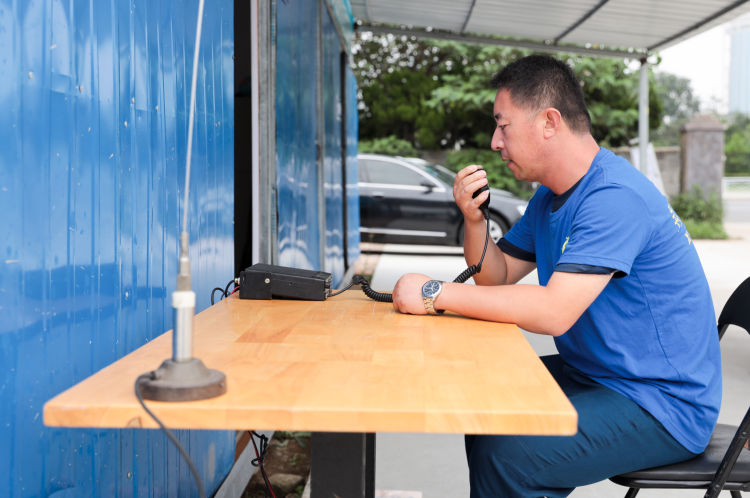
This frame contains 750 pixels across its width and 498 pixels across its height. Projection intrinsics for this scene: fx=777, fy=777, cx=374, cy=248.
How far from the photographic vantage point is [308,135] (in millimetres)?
5438

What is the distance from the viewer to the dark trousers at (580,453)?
183 cm

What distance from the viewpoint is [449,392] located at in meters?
1.24

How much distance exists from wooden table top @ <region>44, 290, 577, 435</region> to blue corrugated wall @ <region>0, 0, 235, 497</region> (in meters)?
0.18

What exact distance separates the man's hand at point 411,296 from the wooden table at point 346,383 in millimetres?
87

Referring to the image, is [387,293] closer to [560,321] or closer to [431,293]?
[431,293]

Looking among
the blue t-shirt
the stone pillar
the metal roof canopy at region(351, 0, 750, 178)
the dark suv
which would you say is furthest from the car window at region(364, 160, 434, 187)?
the blue t-shirt

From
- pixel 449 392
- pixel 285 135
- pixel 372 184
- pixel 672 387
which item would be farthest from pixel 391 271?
pixel 449 392

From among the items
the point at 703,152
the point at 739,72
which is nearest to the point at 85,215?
the point at 703,152

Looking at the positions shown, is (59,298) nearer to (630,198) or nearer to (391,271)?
(630,198)

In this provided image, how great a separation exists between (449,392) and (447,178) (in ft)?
36.7

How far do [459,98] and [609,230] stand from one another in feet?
54.3

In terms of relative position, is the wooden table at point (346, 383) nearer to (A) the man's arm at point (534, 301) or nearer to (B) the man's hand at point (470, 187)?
(A) the man's arm at point (534, 301)

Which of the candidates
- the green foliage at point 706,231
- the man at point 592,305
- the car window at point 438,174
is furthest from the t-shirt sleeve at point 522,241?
the green foliage at point 706,231

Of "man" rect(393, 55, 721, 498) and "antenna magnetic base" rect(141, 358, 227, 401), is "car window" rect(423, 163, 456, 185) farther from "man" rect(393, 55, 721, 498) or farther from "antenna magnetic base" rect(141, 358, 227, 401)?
"antenna magnetic base" rect(141, 358, 227, 401)
